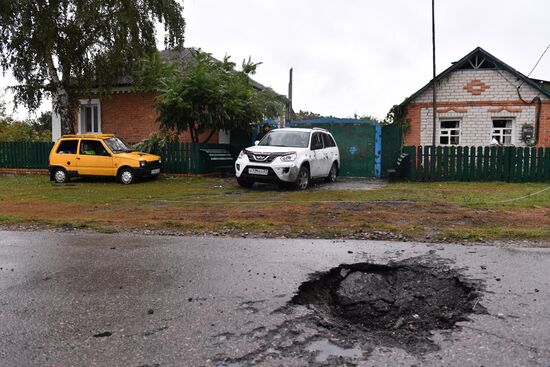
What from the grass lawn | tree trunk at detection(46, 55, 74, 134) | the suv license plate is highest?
tree trunk at detection(46, 55, 74, 134)

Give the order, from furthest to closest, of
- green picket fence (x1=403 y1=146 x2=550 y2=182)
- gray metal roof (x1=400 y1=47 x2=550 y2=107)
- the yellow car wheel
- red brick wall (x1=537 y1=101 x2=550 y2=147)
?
red brick wall (x1=537 y1=101 x2=550 y2=147), gray metal roof (x1=400 y1=47 x2=550 y2=107), the yellow car wheel, green picket fence (x1=403 y1=146 x2=550 y2=182)

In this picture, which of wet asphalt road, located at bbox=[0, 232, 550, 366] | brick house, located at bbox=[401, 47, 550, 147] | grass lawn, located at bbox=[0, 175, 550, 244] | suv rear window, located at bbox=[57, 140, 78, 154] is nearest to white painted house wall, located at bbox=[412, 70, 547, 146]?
brick house, located at bbox=[401, 47, 550, 147]

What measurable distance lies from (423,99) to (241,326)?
2114 centimetres

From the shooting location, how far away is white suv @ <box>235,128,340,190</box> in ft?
42.3

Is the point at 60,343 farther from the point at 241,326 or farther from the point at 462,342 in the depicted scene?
the point at 462,342

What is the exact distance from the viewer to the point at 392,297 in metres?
4.37

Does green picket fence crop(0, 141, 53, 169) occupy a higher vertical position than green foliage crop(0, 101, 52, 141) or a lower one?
lower

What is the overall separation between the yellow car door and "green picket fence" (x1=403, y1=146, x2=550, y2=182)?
10.3m

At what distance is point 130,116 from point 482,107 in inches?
636

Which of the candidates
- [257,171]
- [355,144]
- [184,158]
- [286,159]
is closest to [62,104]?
[184,158]

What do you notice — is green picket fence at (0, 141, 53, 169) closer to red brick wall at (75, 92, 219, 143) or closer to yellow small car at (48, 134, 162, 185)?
red brick wall at (75, 92, 219, 143)

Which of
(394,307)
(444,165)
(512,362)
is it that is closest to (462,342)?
(512,362)

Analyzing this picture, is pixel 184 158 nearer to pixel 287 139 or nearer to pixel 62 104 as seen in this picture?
pixel 287 139

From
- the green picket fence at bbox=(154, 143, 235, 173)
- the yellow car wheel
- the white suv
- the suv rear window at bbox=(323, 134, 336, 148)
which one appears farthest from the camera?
the green picket fence at bbox=(154, 143, 235, 173)
